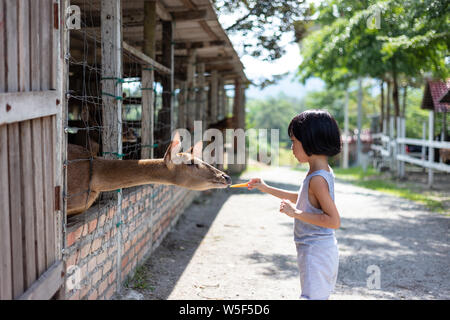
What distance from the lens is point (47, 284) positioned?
2479mm

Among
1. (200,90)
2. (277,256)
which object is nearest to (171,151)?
(277,256)

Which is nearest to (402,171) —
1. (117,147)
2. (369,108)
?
(117,147)

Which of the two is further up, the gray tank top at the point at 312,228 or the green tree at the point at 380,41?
the green tree at the point at 380,41

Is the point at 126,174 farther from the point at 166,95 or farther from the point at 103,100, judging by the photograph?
the point at 166,95

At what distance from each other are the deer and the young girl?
153 centimetres

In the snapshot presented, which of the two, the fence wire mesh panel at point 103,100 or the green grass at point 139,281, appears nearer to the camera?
the fence wire mesh panel at point 103,100

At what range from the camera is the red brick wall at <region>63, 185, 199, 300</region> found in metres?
3.30

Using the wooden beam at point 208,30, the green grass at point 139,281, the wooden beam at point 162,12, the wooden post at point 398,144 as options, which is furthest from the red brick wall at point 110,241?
the wooden post at point 398,144

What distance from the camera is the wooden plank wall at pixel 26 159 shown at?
6.79 feet

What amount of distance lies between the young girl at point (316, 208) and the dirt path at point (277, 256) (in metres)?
1.90

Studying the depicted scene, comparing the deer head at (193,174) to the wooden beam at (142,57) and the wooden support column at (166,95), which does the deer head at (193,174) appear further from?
the wooden support column at (166,95)

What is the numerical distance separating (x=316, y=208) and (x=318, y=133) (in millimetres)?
469

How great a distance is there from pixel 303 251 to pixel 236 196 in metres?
8.58

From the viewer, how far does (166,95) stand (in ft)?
23.8
